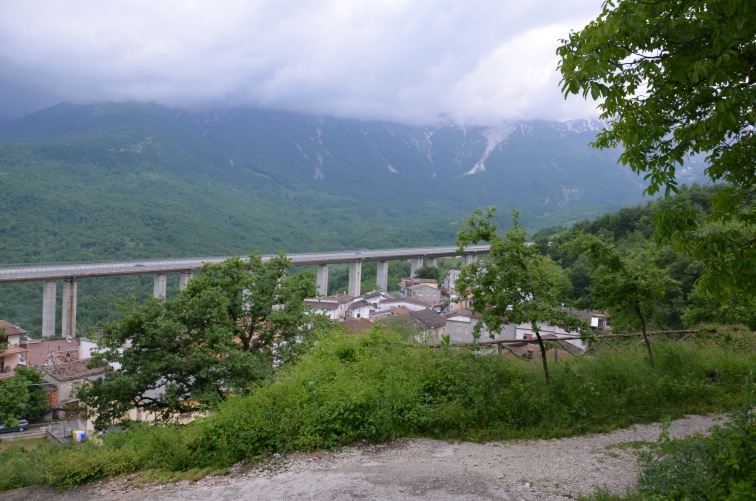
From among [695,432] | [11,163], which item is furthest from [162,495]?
[11,163]

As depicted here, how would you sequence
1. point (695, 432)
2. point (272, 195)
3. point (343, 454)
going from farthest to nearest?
point (272, 195) < point (695, 432) < point (343, 454)

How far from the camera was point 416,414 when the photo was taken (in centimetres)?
678

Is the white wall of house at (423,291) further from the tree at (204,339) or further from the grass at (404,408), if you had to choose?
the grass at (404,408)

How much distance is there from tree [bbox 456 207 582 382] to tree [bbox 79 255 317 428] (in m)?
8.52

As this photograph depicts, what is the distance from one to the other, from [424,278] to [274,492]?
259 feet

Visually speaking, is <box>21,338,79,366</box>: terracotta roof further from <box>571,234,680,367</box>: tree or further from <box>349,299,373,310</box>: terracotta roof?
<box>571,234,680,367</box>: tree

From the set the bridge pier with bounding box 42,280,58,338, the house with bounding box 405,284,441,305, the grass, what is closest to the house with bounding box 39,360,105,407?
the bridge pier with bounding box 42,280,58,338

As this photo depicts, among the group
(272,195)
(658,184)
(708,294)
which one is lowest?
(708,294)

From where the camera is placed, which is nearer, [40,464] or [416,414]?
[40,464]

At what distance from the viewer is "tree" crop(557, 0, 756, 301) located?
4016mm

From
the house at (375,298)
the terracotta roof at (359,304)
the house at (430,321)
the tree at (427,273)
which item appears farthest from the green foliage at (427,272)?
the house at (430,321)

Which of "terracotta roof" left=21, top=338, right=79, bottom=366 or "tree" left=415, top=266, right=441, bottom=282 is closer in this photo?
"terracotta roof" left=21, top=338, right=79, bottom=366

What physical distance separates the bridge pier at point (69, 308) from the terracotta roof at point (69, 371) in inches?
A: 779

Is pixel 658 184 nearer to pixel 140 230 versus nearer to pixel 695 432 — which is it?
pixel 695 432
